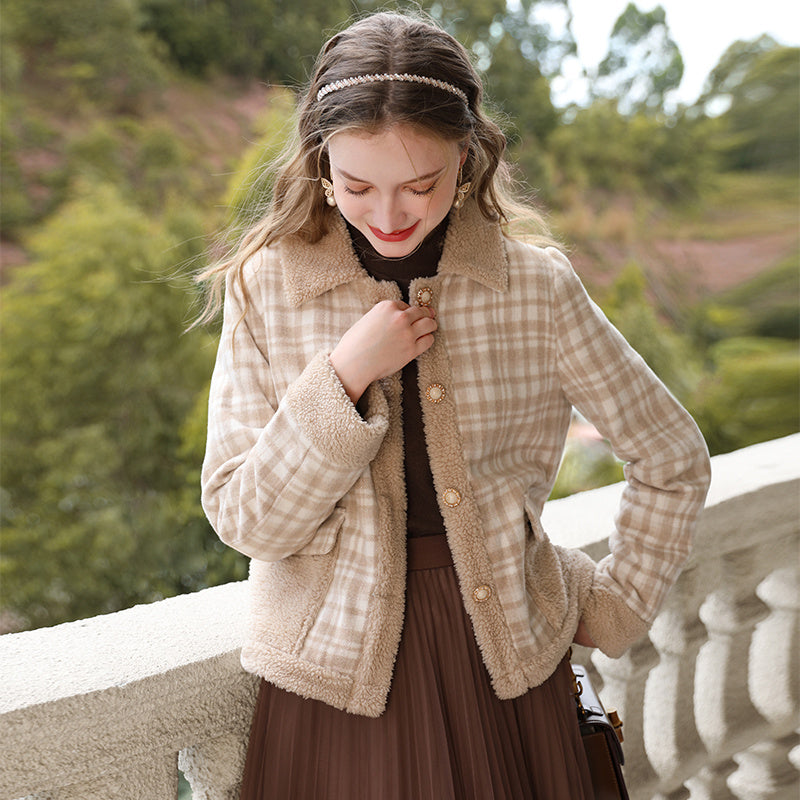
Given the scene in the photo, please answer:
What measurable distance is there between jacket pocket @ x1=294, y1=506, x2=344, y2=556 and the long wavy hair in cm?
28

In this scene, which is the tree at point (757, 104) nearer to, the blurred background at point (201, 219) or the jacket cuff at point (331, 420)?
the blurred background at point (201, 219)

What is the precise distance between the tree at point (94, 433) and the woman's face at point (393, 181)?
5653 millimetres

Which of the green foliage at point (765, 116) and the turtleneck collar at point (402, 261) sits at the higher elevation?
the turtleneck collar at point (402, 261)

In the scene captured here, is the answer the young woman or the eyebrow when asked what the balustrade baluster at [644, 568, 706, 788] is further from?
the eyebrow

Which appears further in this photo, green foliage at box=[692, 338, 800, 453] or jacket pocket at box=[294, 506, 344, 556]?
green foliage at box=[692, 338, 800, 453]

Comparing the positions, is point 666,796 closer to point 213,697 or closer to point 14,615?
point 213,697

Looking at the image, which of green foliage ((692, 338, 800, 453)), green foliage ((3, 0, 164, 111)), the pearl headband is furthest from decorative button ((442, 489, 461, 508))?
green foliage ((3, 0, 164, 111))

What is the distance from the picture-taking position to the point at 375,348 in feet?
3.02

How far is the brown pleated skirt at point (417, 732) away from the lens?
0.95 m

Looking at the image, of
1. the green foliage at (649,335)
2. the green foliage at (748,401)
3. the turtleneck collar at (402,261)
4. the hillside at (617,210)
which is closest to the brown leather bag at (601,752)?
the turtleneck collar at (402,261)

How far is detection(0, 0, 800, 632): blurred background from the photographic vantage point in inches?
258

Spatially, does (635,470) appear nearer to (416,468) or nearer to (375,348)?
(416,468)

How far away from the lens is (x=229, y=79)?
8.79 metres

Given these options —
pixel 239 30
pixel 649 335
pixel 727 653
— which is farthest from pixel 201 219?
pixel 727 653
